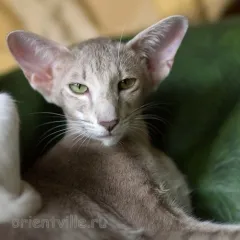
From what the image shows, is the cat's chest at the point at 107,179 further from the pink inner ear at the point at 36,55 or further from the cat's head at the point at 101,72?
the pink inner ear at the point at 36,55

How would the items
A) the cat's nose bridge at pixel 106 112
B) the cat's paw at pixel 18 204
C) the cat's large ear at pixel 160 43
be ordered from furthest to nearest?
1. the cat's large ear at pixel 160 43
2. the cat's nose bridge at pixel 106 112
3. the cat's paw at pixel 18 204

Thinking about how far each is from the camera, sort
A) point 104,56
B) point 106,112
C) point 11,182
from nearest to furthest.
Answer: point 11,182 → point 106,112 → point 104,56

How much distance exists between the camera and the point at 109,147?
1.49 metres

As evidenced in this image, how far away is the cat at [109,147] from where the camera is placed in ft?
4.47

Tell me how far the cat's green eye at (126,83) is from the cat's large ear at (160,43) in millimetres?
100

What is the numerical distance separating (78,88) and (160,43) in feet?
0.87

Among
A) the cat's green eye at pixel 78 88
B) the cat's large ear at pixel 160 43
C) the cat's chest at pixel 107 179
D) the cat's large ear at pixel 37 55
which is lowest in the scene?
the cat's chest at pixel 107 179

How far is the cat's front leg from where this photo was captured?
1204 millimetres

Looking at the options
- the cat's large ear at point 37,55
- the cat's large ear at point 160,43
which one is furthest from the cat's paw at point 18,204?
the cat's large ear at point 160,43

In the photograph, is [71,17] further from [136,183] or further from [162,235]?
[162,235]

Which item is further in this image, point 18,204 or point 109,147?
point 109,147

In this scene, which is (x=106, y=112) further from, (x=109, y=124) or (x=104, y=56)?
(x=104, y=56)

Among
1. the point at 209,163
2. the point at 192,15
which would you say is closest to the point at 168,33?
the point at 209,163

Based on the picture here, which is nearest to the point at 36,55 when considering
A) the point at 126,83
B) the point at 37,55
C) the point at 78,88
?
the point at 37,55
